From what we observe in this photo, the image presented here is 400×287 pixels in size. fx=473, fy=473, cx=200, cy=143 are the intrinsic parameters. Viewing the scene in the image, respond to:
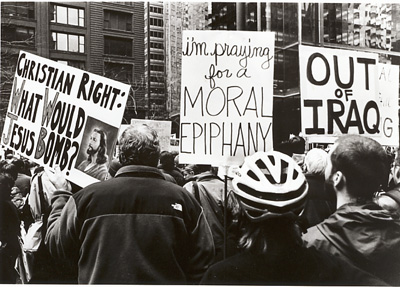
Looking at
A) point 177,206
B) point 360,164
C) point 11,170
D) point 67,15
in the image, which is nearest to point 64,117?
point 11,170

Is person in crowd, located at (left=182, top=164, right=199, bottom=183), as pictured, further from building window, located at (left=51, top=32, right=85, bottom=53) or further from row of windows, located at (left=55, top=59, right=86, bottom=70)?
building window, located at (left=51, top=32, right=85, bottom=53)

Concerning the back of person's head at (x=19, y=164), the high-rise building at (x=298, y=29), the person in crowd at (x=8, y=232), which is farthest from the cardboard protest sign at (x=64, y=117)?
the high-rise building at (x=298, y=29)

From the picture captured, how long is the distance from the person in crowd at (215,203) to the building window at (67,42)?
1.58m

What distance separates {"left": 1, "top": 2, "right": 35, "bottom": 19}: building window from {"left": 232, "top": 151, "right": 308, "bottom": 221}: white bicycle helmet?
2.49m

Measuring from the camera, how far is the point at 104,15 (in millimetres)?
4461

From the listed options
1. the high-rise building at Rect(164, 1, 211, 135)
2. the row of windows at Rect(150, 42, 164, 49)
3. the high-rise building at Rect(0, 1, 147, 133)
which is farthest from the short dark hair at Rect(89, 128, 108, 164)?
the row of windows at Rect(150, 42, 164, 49)

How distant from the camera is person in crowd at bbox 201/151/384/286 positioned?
9.20 feet

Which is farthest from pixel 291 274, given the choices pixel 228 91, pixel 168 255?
pixel 228 91

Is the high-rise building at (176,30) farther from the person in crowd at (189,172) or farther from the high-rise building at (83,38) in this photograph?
the person in crowd at (189,172)

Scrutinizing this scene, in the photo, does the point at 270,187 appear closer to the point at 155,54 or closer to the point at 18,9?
the point at 155,54

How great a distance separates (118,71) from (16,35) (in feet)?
3.27

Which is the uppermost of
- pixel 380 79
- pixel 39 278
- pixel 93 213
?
pixel 380 79

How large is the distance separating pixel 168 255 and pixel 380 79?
2.64m

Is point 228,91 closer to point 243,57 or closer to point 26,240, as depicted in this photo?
point 243,57
